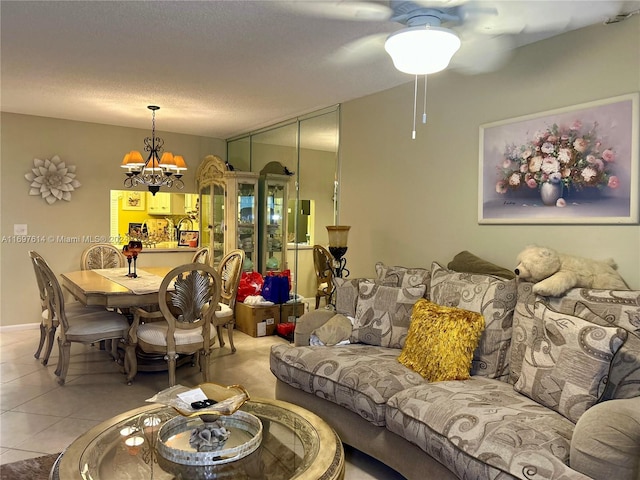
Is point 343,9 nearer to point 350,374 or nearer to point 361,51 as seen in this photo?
point 361,51

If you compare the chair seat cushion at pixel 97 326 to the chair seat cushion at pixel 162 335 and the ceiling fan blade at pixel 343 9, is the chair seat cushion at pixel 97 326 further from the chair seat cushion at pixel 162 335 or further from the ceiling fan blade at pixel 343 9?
the ceiling fan blade at pixel 343 9

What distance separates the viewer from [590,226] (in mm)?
2580

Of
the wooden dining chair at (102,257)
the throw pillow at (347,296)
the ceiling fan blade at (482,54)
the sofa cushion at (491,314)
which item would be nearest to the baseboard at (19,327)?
the wooden dining chair at (102,257)

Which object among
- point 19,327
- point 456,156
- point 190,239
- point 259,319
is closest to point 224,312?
point 259,319

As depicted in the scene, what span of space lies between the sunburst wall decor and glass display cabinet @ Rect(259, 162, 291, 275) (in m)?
2.22

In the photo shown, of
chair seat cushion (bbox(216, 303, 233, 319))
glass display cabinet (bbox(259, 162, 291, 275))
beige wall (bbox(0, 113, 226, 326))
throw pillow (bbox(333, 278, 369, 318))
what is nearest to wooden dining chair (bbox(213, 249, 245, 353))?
chair seat cushion (bbox(216, 303, 233, 319))

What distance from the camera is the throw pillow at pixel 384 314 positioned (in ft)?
9.53

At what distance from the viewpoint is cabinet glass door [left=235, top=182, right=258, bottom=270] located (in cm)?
583

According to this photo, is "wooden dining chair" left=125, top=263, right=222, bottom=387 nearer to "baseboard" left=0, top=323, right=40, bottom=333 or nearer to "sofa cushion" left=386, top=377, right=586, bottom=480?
"sofa cushion" left=386, top=377, right=586, bottom=480

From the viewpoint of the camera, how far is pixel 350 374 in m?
2.42

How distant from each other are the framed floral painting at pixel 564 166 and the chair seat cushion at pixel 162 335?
2.17m

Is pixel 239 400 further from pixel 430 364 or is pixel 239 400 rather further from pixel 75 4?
pixel 75 4

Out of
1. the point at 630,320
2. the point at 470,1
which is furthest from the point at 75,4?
the point at 630,320

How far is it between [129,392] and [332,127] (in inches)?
115
